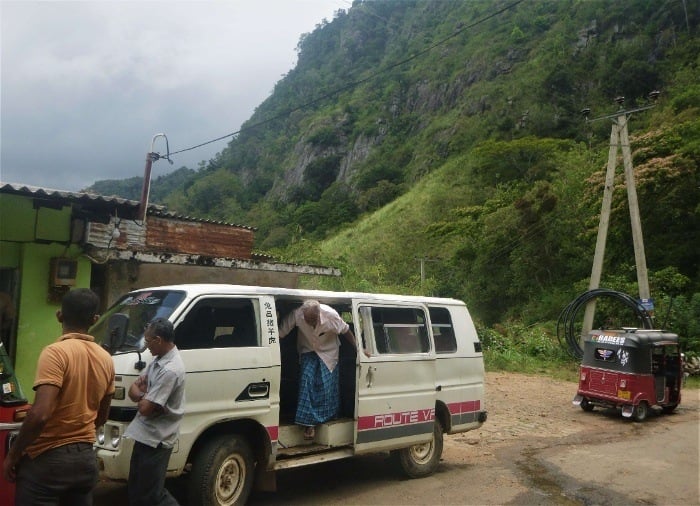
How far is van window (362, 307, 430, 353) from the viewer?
273 inches

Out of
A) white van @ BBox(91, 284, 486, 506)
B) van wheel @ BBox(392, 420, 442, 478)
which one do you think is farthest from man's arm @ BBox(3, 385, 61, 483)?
van wheel @ BBox(392, 420, 442, 478)

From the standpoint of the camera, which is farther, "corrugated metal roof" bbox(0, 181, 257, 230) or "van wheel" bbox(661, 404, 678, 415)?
"van wheel" bbox(661, 404, 678, 415)

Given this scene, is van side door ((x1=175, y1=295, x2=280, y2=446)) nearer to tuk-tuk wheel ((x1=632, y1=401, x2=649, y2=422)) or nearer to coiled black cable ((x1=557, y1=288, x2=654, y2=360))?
tuk-tuk wheel ((x1=632, y1=401, x2=649, y2=422))

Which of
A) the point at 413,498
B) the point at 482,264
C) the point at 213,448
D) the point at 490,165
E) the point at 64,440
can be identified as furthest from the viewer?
the point at 490,165

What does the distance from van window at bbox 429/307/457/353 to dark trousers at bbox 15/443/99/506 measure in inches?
196

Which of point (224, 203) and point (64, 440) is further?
point (224, 203)

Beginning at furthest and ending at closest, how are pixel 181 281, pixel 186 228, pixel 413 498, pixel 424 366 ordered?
pixel 186 228, pixel 181 281, pixel 424 366, pixel 413 498

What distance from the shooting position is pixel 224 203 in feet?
257

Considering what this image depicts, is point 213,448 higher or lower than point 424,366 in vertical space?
lower

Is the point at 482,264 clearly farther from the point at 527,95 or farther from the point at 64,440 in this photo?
the point at 64,440

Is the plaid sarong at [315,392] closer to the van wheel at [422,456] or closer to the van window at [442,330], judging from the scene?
the van wheel at [422,456]

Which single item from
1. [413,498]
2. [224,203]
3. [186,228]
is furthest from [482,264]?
[224,203]

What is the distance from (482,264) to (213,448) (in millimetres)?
30427

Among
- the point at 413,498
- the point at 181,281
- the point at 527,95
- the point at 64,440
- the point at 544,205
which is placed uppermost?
the point at 527,95
